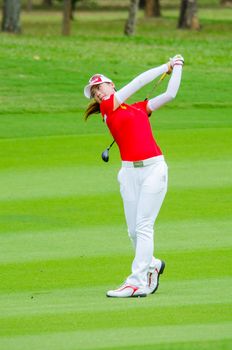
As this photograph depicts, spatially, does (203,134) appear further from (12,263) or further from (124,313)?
(124,313)

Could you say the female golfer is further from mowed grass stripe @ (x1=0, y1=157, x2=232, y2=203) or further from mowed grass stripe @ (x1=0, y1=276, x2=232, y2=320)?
mowed grass stripe @ (x1=0, y1=157, x2=232, y2=203)

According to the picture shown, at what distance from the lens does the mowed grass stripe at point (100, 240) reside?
1277cm

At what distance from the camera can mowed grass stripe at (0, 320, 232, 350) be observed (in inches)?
349

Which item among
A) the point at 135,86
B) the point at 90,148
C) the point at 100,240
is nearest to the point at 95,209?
the point at 100,240

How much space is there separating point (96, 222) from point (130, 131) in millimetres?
3831

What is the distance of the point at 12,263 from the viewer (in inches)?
487

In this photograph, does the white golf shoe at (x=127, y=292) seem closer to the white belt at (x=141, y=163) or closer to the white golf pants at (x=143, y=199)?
the white golf pants at (x=143, y=199)

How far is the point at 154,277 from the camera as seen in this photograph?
36.3 ft

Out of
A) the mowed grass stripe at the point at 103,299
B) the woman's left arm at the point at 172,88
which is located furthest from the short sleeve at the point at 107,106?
the mowed grass stripe at the point at 103,299

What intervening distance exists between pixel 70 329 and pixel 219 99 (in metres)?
17.9

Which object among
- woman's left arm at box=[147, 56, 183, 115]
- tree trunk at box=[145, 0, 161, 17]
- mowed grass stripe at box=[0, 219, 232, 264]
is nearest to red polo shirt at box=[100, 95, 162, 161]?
woman's left arm at box=[147, 56, 183, 115]

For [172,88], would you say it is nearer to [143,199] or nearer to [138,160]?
[138,160]

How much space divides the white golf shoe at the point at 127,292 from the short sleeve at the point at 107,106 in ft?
4.62

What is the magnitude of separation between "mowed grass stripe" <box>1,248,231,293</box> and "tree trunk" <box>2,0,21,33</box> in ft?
124
